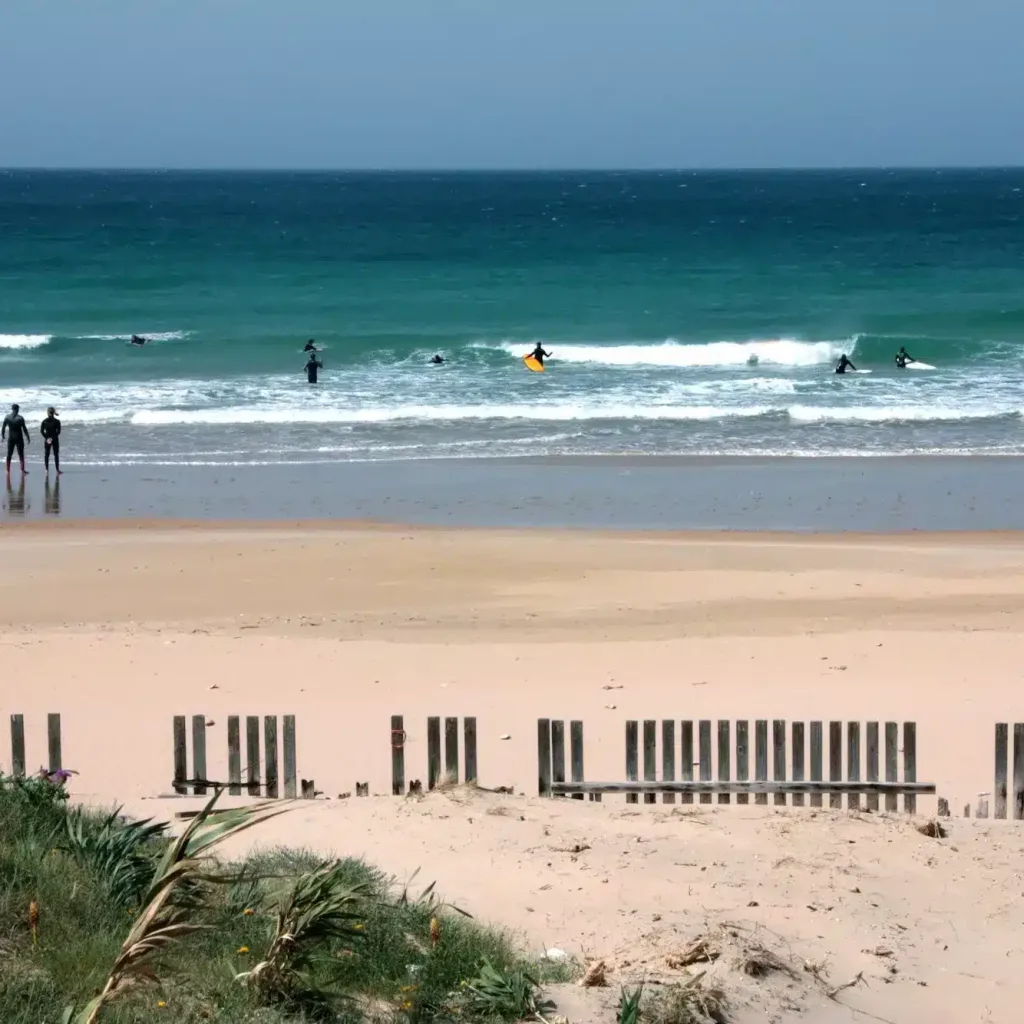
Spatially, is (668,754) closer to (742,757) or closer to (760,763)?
(742,757)

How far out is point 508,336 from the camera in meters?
44.8

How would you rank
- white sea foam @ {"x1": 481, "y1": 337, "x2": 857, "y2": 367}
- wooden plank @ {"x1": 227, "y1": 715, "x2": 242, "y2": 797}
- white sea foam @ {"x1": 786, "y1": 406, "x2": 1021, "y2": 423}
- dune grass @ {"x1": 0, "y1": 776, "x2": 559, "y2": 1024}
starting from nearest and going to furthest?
dune grass @ {"x1": 0, "y1": 776, "x2": 559, "y2": 1024} < wooden plank @ {"x1": 227, "y1": 715, "x2": 242, "y2": 797} < white sea foam @ {"x1": 786, "y1": 406, "x2": 1021, "y2": 423} < white sea foam @ {"x1": 481, "y1": 337, "x2": 857, "y2": 367}

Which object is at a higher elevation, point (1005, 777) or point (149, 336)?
point (149, 336)

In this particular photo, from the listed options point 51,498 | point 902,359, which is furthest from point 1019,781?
point 902,359

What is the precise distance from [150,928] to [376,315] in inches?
1825

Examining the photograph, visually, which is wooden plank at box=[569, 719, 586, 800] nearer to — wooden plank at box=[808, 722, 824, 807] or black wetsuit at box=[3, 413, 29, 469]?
wooden plank at box=[808, 722, 824, 807]

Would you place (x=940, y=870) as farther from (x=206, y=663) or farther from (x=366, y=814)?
(x=206, y=663)

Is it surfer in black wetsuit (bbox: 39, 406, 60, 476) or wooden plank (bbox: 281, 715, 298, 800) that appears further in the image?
surfer in black wetsuit (bbox: 39, 406, 60, 476)

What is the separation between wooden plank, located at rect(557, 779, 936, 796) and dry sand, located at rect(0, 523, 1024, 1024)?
0.45 ft

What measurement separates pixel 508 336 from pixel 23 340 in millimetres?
13729

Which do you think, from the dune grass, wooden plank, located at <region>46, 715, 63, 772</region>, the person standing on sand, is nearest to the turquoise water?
the person standing on sand

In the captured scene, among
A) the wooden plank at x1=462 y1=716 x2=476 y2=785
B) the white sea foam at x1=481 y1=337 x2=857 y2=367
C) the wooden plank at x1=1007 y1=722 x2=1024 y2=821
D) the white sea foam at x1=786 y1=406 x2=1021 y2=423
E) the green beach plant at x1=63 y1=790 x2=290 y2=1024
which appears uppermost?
the white sea foam at x1=481 y1=337 x2=857 y2=367

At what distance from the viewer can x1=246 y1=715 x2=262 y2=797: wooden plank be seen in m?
9.62

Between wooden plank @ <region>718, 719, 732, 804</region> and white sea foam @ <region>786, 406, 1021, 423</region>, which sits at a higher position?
white sea foam @ <region>786, 406, 1021, 423</region>
